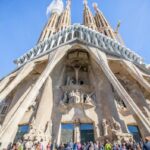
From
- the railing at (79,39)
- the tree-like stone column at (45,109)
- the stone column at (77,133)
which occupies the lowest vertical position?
the stone column at (77,133)

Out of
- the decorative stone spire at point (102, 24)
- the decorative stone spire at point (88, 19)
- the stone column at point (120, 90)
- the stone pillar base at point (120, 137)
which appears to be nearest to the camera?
the stone pillar base at point (120, 137)

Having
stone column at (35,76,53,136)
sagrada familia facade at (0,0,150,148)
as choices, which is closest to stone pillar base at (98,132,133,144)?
sagrada familia facade at (0,0,150,148)

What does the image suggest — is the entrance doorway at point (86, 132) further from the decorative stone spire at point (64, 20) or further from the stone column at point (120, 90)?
the decorative stone spire at point (64, 20)

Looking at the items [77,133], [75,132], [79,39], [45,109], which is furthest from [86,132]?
[79,39]

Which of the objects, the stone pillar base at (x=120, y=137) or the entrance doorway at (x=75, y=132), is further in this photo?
the entrance doorway at (x=75, y=132)

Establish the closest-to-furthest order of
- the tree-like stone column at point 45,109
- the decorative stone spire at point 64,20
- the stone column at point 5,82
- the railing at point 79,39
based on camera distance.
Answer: the tree-like stone column at point 45,109, the stone column at point 5,82, the railing at point 79,39, the decorative stone spire at point 64,20

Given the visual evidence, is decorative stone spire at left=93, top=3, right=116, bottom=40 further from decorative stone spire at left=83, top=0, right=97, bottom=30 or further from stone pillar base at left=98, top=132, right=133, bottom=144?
stone pillar base at left=98, top=132, right=133, bottom=144

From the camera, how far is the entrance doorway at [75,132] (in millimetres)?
11172

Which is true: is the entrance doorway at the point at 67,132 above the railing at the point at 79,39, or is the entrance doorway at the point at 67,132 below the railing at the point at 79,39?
below

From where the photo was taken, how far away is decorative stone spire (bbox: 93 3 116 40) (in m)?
28.5

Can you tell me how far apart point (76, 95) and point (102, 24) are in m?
21.2

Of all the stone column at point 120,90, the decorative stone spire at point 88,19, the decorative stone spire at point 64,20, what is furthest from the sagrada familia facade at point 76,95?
the decorative stone spire at point 88,19

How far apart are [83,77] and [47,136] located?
21.0 feet

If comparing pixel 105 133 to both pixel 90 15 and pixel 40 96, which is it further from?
pixel 90 15
